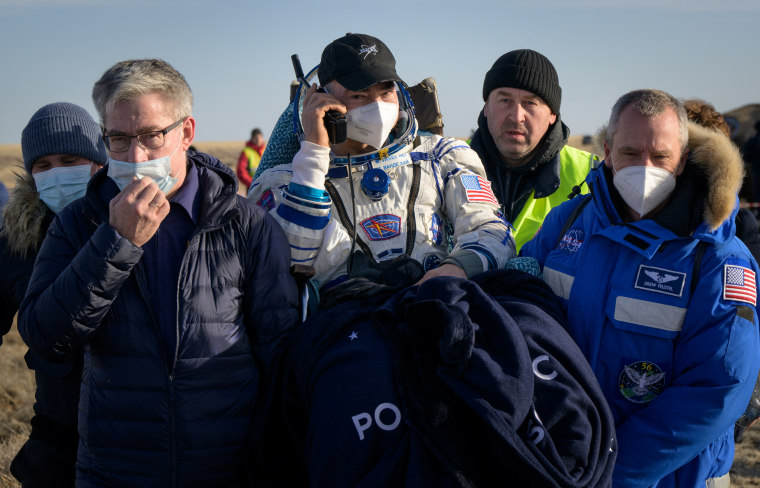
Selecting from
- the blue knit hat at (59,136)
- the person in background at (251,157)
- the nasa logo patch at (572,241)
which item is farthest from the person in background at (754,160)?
the blue knit hat at (59,136)

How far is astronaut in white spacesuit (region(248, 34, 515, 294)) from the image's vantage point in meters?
2.86

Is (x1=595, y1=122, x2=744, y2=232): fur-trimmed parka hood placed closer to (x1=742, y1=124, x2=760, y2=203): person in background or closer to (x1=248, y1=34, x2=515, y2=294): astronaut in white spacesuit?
(x1=248, y1=34, x2=515, y2=294): astronaut in white spacesuit

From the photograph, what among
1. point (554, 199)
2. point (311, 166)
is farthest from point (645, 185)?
point (554, 199)

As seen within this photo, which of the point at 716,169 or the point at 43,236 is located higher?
the point at 716,169

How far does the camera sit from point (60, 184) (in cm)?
319

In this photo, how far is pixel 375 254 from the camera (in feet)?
9.91

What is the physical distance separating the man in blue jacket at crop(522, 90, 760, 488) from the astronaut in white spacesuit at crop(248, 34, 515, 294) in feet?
1.74

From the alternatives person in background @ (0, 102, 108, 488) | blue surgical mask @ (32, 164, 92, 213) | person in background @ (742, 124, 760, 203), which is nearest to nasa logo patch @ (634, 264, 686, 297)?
person in background @ (0, 102, 108, 488)

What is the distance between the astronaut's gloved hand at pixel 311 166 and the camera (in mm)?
2838

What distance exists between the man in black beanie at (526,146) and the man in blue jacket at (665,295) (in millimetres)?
1279

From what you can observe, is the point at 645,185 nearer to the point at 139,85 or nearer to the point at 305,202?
the point at 305,202

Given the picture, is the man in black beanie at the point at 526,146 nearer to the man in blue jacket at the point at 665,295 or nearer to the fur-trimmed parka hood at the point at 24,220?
the man in blue jacket at the point at 665,295

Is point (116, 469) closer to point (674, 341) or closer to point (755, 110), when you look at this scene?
point (674, 341)

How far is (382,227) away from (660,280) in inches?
46.8
